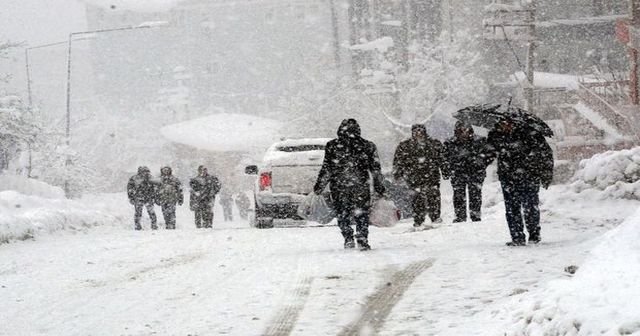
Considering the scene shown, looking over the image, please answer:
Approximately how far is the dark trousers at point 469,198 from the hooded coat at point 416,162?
72 centimetres

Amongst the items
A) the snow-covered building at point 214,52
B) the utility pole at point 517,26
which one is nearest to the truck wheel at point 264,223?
the utility pole at point 517,26

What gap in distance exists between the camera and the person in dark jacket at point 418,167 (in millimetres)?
13336

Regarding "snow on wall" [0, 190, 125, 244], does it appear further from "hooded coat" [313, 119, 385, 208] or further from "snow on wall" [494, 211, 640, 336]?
"snow on wall" [494, 211, 640, 336]

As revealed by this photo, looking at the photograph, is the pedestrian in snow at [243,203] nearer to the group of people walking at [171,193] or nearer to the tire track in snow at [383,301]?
the group of people walking at [171,193]

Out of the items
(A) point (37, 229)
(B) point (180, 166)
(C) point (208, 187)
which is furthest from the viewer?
(B) point (180, 166)

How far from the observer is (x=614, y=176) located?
1416 centimetres

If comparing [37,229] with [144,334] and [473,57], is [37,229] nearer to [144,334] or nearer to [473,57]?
[144,334]

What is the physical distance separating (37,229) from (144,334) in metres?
10.3

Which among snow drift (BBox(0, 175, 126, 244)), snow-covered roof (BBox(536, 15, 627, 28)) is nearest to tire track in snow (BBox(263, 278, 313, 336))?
snow drift (BBox(0, 175, 126, 244))

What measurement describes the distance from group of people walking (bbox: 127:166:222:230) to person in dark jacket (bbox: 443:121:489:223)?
642cm

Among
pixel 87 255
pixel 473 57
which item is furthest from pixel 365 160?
pixel 473 57

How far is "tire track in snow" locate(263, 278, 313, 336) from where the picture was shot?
20.5ft

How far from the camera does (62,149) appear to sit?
34.8 m

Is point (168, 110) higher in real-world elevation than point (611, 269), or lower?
higher
